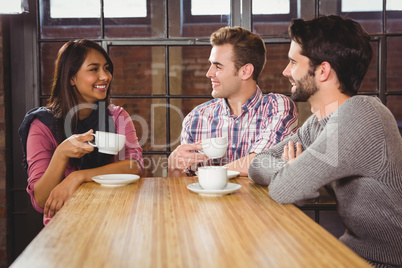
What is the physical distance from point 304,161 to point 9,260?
86.5 inches

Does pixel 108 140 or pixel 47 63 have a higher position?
pixel 47 63

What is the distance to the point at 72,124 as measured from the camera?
6.57 ft

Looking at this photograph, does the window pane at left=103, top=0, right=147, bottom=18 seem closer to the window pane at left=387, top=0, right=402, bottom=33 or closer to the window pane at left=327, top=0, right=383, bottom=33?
the window pane at left=327, top=0, right=383, bottom=33

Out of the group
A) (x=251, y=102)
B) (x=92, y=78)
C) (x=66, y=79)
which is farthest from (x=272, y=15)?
(x=66, y=79)

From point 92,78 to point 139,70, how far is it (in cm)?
69

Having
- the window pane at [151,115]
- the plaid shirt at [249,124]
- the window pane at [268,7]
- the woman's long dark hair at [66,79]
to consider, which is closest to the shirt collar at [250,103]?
the plaid shirt at [249,124]

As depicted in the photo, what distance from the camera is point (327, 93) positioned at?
5.16 ft

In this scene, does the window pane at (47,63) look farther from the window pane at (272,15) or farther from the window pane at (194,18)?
the window pane at (272,15)

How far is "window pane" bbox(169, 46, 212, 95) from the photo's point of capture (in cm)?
270

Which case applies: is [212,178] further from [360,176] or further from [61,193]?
[61,193]

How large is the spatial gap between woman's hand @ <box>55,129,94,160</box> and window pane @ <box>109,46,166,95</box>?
3.60 ft

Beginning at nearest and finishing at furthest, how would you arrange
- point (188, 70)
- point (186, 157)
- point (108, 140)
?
1. point (108, 140)
2. point (186, 157)
3. point (188, 70)

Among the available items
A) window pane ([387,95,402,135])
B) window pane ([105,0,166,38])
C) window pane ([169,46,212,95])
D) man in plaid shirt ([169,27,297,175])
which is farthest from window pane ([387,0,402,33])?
window pane ([105,0,166,38])

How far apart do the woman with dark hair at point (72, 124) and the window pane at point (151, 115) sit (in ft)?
1.82
